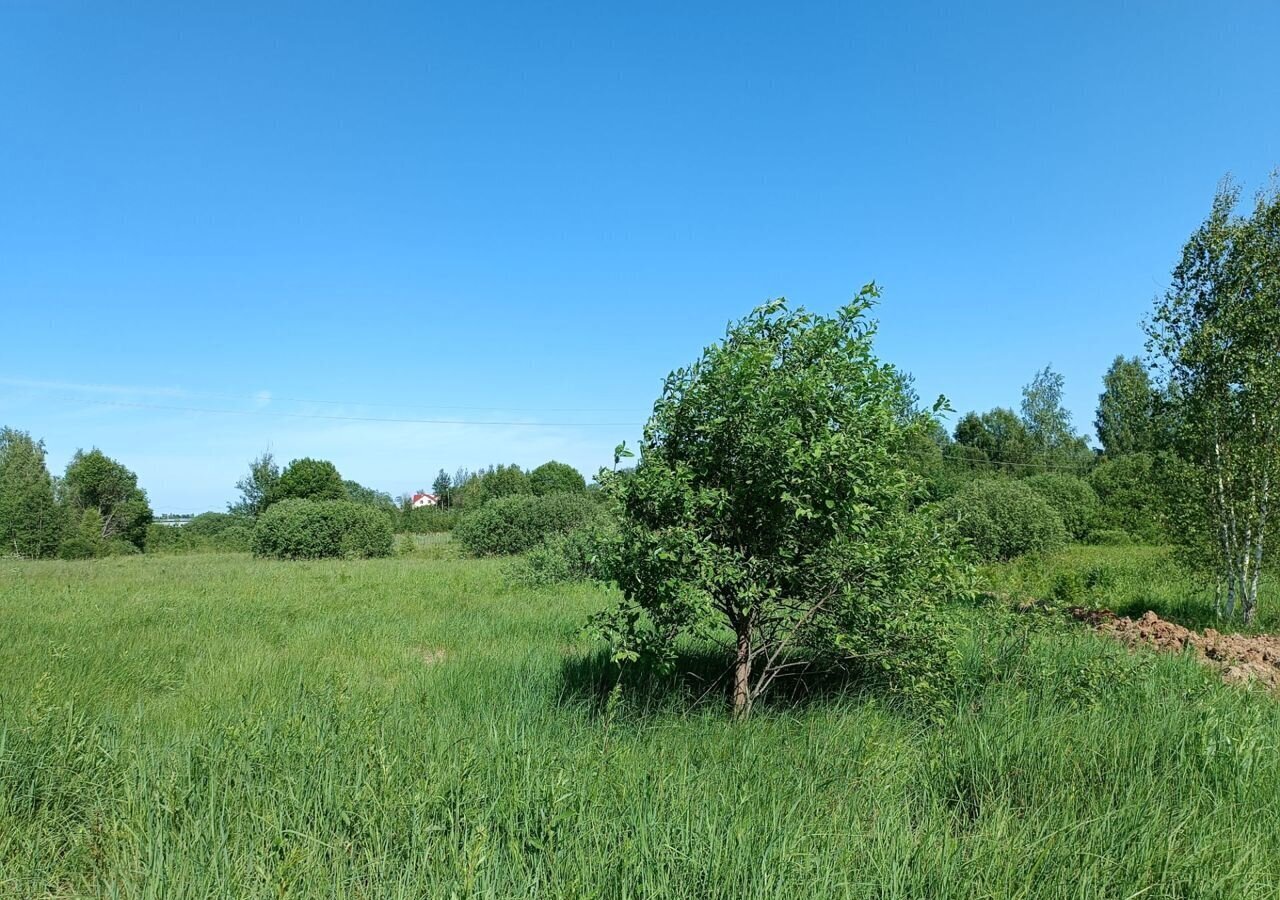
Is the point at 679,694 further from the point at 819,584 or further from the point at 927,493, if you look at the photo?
the point at 927,493

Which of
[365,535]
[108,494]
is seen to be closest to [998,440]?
[365,535]

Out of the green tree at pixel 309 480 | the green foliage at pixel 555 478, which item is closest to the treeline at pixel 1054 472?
the green foliage at pixel 555 478

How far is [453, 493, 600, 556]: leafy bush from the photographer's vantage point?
3359 cm

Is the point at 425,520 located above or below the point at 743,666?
above

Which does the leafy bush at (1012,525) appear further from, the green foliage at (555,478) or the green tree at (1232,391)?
the green foliage at (555,478)

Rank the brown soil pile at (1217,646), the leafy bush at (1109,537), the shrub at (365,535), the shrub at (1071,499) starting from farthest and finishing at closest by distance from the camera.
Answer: the shrub at (365,535) → the shrub at (1071,499) → the leafy bush at (1109,537) → the brown soil pile at (1217,646)

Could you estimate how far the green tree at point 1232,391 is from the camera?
33.6ft

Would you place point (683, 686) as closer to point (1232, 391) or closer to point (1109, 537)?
point (1232, 391)

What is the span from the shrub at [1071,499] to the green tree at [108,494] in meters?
62.1

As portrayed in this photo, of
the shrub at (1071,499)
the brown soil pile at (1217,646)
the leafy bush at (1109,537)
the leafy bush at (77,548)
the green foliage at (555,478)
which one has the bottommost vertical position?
the leafy bush at (77,548)

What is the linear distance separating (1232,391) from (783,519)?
942cm

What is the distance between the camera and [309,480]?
5850 cm

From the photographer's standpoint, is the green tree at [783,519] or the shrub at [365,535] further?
the shrub at [365,535]

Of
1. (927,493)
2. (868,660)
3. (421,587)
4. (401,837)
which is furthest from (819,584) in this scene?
(421,587)
